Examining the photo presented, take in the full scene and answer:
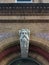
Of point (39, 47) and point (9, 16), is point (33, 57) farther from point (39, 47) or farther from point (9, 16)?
point (9, 16)

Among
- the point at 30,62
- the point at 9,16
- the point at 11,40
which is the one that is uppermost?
the point at 9,16

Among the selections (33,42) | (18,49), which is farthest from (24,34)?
(18,49)

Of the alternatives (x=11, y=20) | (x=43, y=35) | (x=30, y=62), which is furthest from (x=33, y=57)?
(x=11, y=20)

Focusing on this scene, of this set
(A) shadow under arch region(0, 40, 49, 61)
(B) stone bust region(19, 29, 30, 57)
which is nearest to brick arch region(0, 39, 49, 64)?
(A) shadow under arch region(0, 40, 49, 61)

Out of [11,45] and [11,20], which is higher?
[11,20]

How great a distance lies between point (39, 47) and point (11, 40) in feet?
3.69

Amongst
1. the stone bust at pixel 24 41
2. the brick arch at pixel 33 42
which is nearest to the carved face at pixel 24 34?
the stone bust at pixel 24 41

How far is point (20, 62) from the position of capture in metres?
11.8

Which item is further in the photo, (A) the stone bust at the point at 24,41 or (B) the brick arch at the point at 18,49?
(B) the brick arch at the point at 18,49

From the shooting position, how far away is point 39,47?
11742 mm

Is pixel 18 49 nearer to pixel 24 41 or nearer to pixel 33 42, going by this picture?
pixel 24 41

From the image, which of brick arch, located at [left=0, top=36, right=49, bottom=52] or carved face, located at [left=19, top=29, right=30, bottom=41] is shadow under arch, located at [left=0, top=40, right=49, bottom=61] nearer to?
brick arch, located at [left=0, top=36, right=49, bottom=52]

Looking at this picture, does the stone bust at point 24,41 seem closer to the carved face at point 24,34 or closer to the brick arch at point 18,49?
the carved face at point 24,34

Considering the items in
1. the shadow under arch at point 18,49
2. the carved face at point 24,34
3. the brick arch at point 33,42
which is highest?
the carved face at point 24,34
